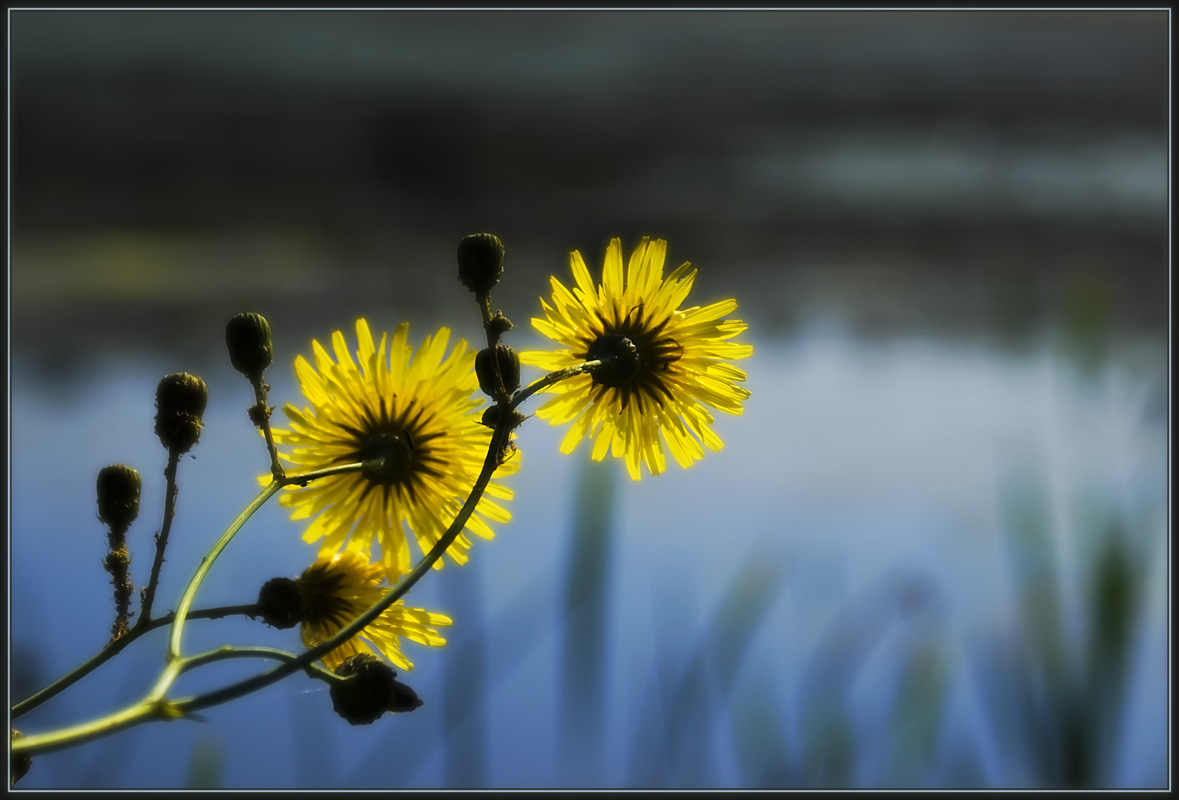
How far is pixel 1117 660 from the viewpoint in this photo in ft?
3.23

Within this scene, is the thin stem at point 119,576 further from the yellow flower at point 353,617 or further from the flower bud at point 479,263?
the flower bud at point 479,263

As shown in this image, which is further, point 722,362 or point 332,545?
point 722,362

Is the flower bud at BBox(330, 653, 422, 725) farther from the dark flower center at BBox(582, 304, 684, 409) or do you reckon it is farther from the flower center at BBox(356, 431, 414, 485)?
the dark flower center at BBox(582, 304, 684, 409)

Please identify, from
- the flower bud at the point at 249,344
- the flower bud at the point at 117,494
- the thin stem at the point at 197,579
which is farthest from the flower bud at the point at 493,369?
the flower bud at the point at 117,494

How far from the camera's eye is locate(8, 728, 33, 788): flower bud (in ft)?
2.50

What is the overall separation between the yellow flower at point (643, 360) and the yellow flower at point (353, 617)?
276mm

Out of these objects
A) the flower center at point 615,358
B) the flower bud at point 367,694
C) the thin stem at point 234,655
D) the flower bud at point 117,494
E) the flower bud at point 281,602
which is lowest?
the flower bud at point 367,694

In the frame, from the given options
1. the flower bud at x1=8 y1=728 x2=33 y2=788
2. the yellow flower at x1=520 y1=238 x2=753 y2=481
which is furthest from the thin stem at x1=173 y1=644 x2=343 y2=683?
the yellow flower at x1=520 y1=238 x2=753 y2=481

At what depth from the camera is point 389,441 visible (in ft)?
4.22

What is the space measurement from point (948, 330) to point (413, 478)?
8.69m

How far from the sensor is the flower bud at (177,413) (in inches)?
42.4

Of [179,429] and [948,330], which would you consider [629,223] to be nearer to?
[948,330]

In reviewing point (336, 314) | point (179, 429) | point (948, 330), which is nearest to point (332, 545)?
point (179, 429)

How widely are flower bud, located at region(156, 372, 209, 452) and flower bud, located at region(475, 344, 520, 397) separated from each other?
11.4 inches
